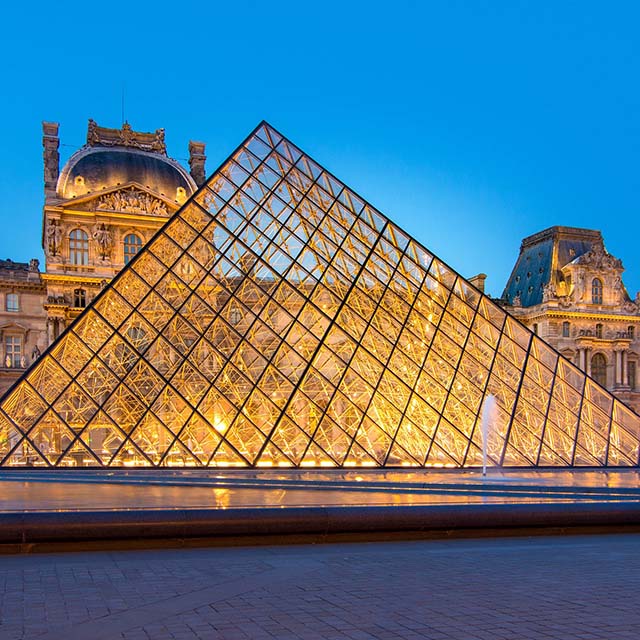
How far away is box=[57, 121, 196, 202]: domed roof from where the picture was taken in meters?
39.8

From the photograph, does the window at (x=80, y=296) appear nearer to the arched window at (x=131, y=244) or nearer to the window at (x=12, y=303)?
the arched window at (x=131, y=244)

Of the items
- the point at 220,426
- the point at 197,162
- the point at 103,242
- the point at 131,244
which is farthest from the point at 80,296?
the point at 220,426

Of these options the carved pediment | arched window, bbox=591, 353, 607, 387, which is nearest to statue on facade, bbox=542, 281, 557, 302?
arched window, bbox=591, 353, 607, 387

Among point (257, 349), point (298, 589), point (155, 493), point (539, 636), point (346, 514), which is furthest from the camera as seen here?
point (257, 349)

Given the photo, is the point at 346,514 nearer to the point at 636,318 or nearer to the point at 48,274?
the point at 48,274

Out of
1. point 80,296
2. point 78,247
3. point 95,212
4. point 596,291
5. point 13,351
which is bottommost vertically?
point 13,351

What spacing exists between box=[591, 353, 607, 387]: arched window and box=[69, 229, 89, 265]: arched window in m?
30.2

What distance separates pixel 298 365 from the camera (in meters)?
18.4

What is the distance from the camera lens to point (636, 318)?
163ft

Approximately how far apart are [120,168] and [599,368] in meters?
30.4

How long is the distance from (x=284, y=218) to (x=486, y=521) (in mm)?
12944

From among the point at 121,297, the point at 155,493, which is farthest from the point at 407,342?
the point at 155,493

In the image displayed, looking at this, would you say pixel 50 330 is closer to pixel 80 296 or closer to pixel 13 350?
pixel 80 296

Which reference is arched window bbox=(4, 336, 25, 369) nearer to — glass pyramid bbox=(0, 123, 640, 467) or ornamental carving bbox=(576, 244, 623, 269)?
glass pyramid bbox=(0, 123, 640, 467)
